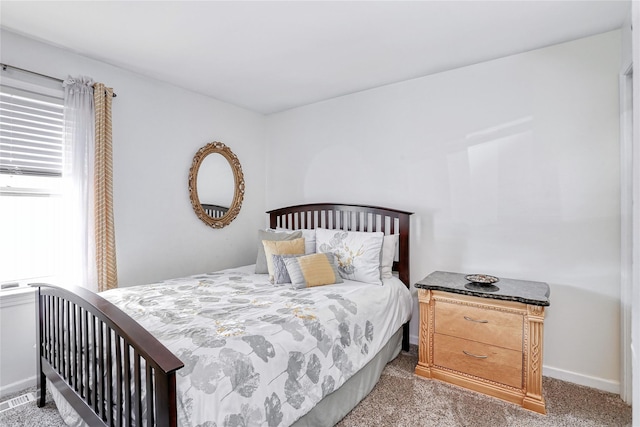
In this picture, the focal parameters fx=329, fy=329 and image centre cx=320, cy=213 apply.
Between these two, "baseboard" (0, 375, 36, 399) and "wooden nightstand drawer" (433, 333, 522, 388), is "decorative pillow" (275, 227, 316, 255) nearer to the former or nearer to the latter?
"wooden nightstand drawer" (433, 333, 522, 388)

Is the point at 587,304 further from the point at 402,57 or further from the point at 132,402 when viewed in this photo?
the point at 132,402

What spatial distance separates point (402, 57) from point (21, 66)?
282 cm

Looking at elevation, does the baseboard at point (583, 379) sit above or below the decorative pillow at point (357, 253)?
below

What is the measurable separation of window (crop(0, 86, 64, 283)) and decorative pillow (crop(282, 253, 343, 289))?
179cm

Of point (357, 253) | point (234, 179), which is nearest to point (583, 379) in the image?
point (357, 253)

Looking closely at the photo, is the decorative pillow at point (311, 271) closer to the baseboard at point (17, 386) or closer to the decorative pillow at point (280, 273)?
the decorative pillow at point (280, 273)

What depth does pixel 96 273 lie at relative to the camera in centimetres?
258

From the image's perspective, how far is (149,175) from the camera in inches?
121

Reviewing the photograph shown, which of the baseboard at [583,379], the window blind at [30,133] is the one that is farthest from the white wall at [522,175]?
the window blind at [30,133]

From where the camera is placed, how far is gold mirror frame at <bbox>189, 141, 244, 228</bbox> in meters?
→ 3.42

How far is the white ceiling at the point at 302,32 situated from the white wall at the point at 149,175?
0.55 feet

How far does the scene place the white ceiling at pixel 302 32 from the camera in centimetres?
200

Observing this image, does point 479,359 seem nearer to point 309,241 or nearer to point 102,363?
point 309,241

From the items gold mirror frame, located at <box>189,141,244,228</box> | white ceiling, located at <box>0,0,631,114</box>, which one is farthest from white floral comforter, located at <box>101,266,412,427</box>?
white ceiling, located at <box>0,0,631,114</box>
